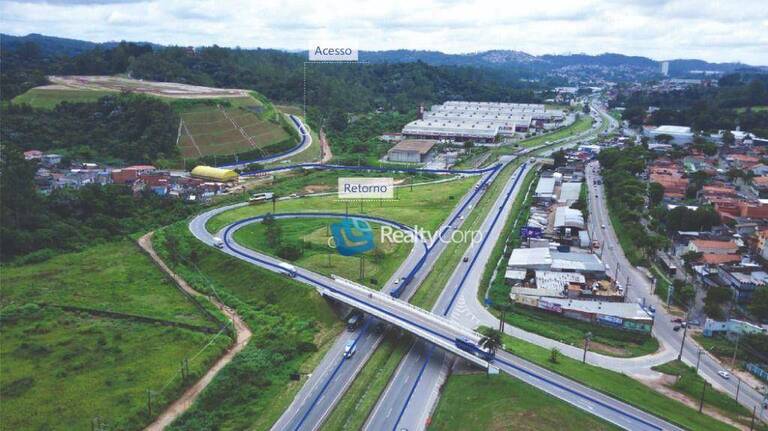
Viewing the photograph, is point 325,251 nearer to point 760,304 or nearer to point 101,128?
point 760,304

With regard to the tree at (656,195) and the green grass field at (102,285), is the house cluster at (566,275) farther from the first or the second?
the green grass field at (102,285)

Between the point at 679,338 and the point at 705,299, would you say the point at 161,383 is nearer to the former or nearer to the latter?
the point at 679,338

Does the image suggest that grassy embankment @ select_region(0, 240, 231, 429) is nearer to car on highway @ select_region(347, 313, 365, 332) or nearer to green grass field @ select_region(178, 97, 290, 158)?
car on highway @ select_region(347, 313, 365, 332)

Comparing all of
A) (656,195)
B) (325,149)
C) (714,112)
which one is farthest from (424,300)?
(714,112)

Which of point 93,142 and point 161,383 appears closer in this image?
point 161,383

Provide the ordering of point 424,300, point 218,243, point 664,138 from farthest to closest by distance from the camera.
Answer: point 664,138, point 218,243, point 424,300

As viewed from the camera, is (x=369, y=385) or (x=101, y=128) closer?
(x=369, y=385)

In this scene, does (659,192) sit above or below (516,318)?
above

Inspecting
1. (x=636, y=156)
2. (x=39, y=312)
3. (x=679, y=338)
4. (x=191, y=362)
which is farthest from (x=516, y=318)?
(x=636, y=156)
